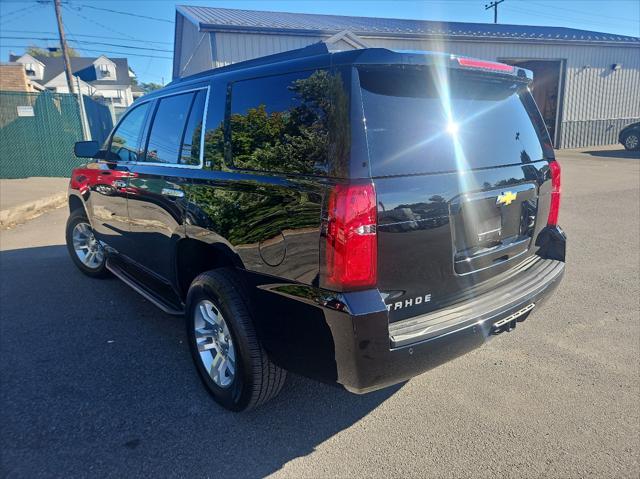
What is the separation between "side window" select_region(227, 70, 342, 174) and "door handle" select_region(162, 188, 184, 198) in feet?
1.99

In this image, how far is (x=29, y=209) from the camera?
875 cm

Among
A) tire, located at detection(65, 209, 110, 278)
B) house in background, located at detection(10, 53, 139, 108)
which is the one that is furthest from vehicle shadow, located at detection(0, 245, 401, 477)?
house in background, located at detection(10, 53, 139, 108)

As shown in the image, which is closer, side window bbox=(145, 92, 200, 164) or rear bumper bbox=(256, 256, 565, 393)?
rear bumper bbox=(256, 256, 565, 393)

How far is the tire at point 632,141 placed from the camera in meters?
19.2

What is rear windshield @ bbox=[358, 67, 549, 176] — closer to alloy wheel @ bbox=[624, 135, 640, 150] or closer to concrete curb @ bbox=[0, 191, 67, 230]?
concrete curb @ bbox=[0, 191, 67, 230]

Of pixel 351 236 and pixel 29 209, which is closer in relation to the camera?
pixel 351 236

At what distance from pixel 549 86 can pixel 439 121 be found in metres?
22.5

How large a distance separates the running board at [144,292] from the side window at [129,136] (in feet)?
3.47

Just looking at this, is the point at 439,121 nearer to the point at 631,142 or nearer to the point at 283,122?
the point at 283,122

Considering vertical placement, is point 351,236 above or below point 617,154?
above

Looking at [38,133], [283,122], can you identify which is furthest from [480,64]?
[38,133]

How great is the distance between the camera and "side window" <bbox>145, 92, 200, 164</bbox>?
10.8ft

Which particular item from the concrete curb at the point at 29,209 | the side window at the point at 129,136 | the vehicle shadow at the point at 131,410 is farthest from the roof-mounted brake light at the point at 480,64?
the concrete curb at the point at 29,209

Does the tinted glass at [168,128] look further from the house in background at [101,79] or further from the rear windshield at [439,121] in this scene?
the house in background at [101,79]
